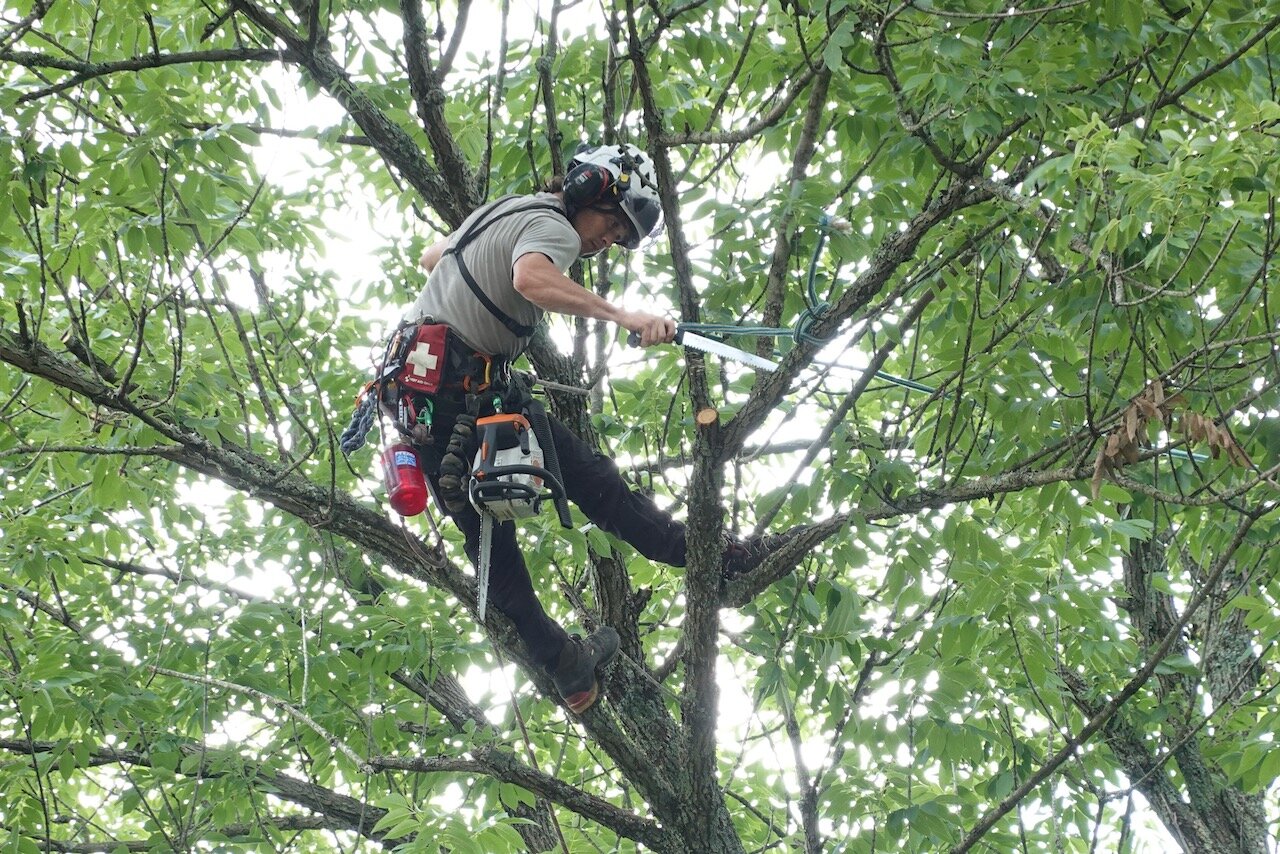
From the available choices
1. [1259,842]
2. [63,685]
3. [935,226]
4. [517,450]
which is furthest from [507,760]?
[1259,842]

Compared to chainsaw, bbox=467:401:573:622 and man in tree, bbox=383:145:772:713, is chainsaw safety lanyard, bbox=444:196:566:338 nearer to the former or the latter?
man in tree, bbox=383:145:772:713

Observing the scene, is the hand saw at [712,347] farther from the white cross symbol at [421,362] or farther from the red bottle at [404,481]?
the red bottle at [404,481]

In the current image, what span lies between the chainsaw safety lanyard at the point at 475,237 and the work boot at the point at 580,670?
105 centimetres

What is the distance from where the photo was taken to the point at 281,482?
3.41 metres

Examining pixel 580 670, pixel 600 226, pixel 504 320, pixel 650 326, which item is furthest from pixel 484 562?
pixel 600 226

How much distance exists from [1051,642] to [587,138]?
2780mm

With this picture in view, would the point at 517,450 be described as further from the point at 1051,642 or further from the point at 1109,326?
the point at 1051,642

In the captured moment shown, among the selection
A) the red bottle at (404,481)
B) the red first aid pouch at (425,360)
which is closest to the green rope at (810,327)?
the red first aid pouch at (425,360)

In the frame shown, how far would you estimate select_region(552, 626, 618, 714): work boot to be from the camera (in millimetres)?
3697

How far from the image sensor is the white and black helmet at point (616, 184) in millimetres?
3633

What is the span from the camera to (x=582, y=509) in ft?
13.5

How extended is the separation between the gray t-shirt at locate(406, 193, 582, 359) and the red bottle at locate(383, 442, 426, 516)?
44 cm

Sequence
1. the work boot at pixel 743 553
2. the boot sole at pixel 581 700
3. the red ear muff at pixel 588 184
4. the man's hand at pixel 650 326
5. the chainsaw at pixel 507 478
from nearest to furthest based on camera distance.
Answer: the man's hand at pixel 650 326 < the chainsaw at pixel 507 478 < the red ear muff at pixel 588 184 < the boot sole at pixel 581 700 < the work boot at pixel 743 553

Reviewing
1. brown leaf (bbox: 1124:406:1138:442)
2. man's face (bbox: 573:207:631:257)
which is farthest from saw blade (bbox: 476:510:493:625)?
brown leaf (bbox: 1124:406:1138:442)
